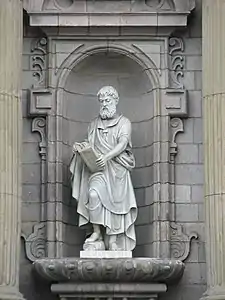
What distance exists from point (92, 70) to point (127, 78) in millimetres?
477

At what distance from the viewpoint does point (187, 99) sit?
60.0 ft

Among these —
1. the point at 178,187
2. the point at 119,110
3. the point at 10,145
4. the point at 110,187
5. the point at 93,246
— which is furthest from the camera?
the point at 119,110

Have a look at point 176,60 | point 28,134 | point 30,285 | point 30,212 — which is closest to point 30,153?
point 28,134

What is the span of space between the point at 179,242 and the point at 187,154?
1.16 m

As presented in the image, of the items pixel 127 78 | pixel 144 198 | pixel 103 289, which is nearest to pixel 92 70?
pixel 127 78

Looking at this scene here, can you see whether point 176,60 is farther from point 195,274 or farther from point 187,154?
point 195,274

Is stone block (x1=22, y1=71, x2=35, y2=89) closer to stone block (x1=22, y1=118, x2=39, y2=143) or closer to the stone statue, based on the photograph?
stone block (x1=22, y1=118, x2=39, y2=143)

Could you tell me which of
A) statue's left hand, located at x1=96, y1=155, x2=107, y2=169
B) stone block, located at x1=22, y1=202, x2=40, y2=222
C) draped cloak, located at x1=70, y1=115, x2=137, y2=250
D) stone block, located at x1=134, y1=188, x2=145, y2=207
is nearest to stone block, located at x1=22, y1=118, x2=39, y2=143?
draped cloak, located at x1=70, y1=115, x2=137, y2=250

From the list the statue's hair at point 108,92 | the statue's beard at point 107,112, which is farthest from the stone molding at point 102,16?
the statue's beard at point 107,112

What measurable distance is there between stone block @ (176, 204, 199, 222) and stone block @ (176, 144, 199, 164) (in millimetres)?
577

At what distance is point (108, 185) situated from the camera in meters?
17.6

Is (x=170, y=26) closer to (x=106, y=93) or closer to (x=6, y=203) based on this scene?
(x=106, y=93)

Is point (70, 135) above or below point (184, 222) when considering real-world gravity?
above

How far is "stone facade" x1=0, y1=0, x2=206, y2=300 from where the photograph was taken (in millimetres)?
17875
